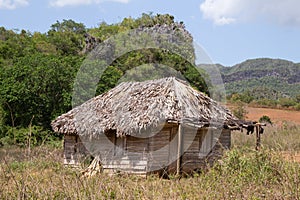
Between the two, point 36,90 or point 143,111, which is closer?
point 143,111

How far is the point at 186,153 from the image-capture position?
12.1m

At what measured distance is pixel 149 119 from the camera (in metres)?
11.5

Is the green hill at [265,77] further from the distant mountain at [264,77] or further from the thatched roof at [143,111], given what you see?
the thatched roof at [143,111]

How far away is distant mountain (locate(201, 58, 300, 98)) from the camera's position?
5370 cm

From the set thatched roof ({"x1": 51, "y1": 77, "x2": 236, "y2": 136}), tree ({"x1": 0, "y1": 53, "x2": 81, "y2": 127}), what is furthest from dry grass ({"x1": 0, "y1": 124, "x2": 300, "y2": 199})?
tree ({"x1": 0, "y1": 53, "x2": 81, "y2": 127})

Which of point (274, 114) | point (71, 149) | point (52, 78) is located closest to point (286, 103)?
point (274, 114)

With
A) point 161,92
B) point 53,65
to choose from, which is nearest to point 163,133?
point 161,92

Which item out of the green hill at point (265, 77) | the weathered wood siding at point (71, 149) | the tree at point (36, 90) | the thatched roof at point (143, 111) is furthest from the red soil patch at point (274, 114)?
the weathered wood siding at point (71, 149)

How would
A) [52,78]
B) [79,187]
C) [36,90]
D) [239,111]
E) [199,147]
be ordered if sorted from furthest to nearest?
→ [239,111] < [52,78] < [36,90] < [199,147] < [79,187]

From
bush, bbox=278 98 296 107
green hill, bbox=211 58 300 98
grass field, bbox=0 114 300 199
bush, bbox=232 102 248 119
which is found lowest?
grass field, bbox=0 114 300 199

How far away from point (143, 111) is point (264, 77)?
4986 centimetres

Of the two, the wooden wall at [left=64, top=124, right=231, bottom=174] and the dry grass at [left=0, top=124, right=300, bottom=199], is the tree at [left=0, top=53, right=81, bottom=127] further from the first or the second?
the dry grass at [left=0, top=124, right=300, bottom=199]

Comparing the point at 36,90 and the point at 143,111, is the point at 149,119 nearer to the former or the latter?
the point at 143,111

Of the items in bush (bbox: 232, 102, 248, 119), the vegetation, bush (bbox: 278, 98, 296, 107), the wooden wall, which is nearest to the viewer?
the wooden wall
